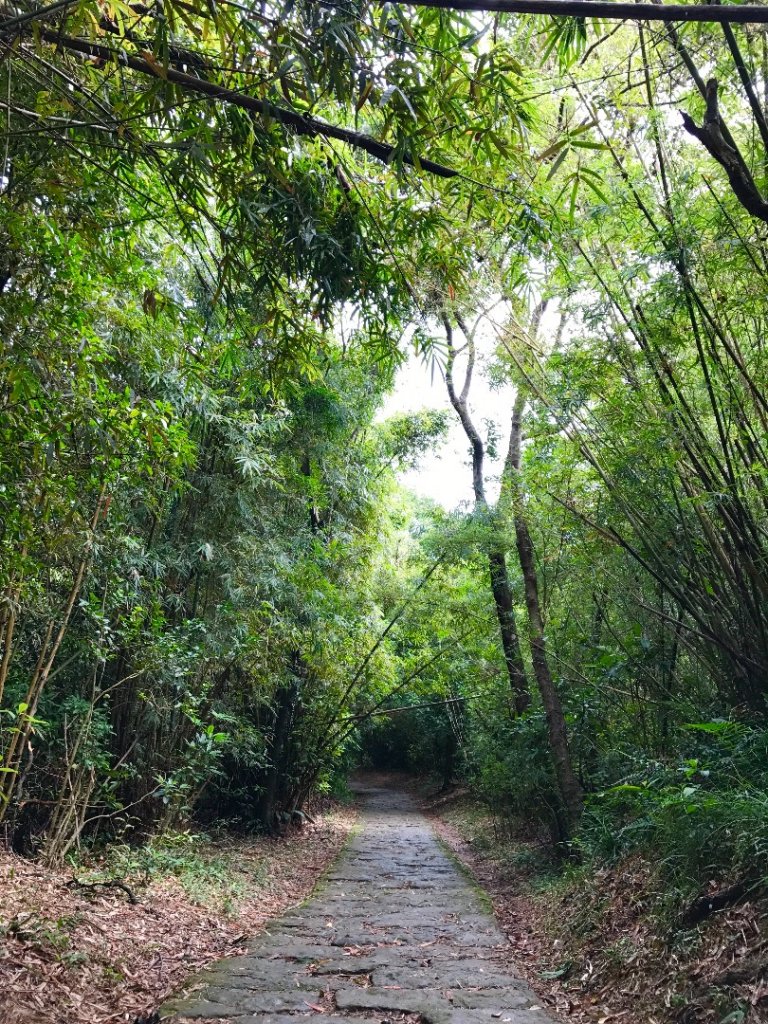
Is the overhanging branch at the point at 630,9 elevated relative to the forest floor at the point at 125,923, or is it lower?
elevated

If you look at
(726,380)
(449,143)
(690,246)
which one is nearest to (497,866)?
(726,380)

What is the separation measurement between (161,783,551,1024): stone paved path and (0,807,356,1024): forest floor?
219mm

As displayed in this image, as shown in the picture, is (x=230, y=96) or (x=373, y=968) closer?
(x=230, y=96)

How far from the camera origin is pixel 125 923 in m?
3.60

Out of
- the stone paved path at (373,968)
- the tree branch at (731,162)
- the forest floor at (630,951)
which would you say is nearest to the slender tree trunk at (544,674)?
the forest floor at (630,951)

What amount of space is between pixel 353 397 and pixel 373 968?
16.1 ft

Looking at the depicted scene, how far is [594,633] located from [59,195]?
4.90 m

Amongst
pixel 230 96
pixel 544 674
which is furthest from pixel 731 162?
pixel 544 674

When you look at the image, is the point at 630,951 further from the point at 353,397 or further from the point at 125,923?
the point at 353,397

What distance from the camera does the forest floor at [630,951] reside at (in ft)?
7.84

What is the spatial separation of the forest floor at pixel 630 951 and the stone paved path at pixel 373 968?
0.20m

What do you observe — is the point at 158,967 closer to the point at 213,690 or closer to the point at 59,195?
the point at 213,690

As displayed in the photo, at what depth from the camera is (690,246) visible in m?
3.54

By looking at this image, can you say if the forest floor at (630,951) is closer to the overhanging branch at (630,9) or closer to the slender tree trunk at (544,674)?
the slender tree trunk at (544,674)
